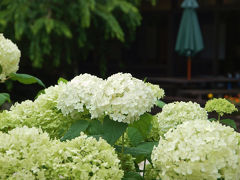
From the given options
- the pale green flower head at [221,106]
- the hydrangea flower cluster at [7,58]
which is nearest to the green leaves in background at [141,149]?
the pale green flower head at [221,106]

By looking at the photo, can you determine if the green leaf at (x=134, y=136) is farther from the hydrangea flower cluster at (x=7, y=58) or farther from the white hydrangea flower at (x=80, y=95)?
the hydrangea flower cluster at (x=7, y=58)

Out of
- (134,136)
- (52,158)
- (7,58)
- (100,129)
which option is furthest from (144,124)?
(7,58)

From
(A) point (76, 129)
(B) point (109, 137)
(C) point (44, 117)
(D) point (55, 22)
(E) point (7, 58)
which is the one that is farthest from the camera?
(D) point (55, 22)

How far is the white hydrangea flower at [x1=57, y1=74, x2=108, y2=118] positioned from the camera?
179 centimetres

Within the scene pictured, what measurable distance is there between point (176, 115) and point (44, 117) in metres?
0.60

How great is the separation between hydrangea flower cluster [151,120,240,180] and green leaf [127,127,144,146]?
0.83 feet

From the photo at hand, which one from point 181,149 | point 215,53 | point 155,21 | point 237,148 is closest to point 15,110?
point 181,149

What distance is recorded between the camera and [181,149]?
1.46 m

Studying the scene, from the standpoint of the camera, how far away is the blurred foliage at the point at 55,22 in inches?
340

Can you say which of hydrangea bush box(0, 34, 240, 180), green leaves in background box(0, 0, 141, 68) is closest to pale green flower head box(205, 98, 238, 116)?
hydrangea bush box(0, 34, 240, 180)

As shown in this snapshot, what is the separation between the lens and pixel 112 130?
1.65 m

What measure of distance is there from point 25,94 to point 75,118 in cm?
961

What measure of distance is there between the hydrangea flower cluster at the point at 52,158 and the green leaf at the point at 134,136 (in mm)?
267

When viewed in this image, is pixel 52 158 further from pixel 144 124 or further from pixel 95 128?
pixel 144 124
